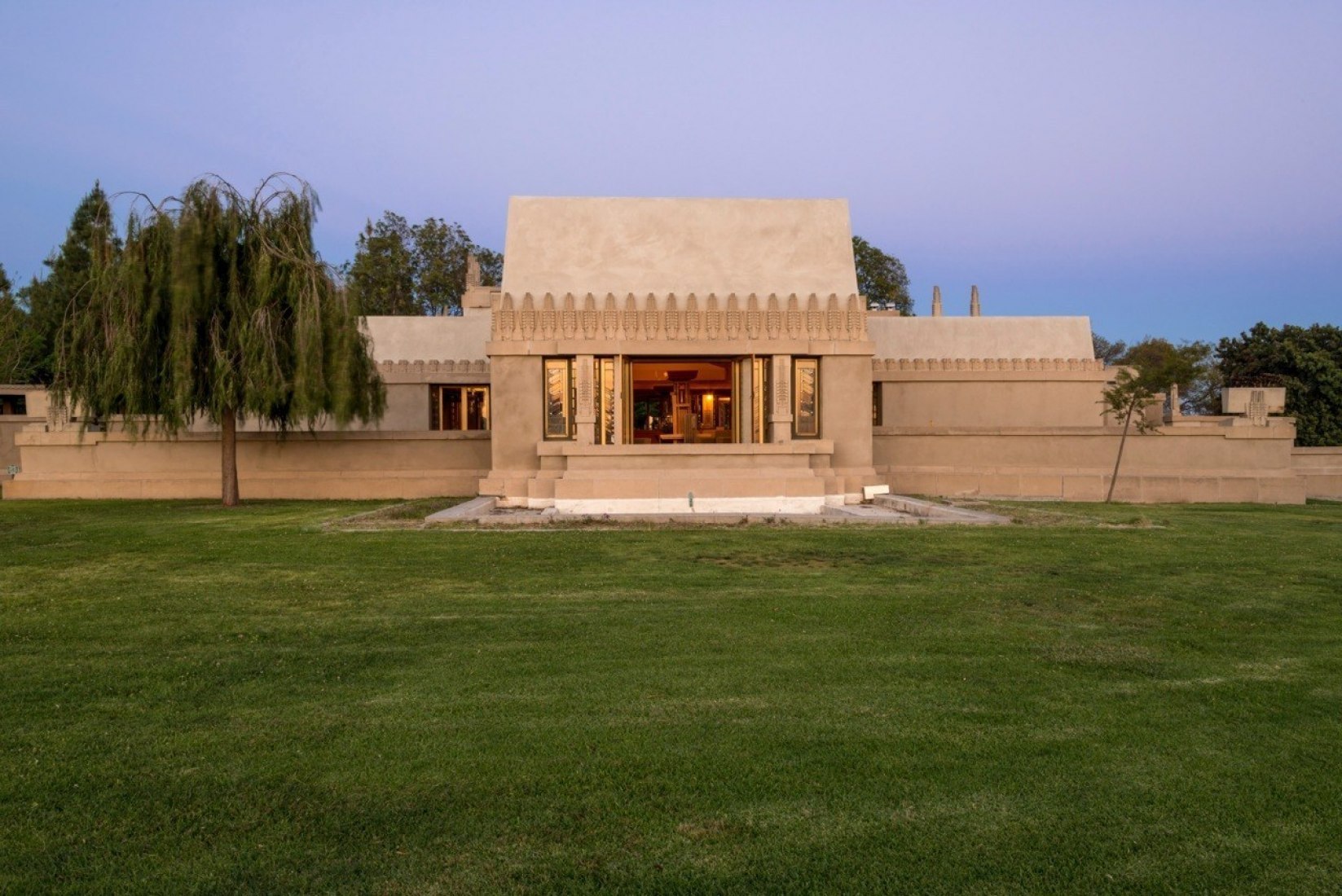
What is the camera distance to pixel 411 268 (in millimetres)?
67562

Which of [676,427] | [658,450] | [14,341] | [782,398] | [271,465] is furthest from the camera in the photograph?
[14,341]

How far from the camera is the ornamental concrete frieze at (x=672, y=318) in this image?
23062 millimetres

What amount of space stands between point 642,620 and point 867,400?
16.2 m

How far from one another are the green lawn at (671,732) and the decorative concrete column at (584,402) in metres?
11.6

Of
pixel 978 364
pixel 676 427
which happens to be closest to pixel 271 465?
pixel 676 427

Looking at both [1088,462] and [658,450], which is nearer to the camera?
[658,450]

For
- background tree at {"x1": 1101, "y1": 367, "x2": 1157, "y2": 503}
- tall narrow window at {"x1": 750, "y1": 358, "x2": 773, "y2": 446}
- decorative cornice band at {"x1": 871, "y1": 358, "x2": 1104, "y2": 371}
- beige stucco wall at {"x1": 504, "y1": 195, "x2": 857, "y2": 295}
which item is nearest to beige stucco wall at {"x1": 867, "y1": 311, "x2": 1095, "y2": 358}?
decorative cornice band at {"x1": 871, "y1": 358, "x2": 1104, "y2": 371}

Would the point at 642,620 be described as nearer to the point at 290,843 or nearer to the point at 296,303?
the point at 290,843

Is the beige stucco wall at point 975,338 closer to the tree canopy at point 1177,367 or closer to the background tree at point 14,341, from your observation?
the tree canopy at point 1177,367

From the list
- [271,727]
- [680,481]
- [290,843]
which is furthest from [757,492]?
[290,843]

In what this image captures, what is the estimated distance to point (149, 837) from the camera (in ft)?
14.1

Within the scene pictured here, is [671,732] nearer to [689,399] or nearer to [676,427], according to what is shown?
[676,427]

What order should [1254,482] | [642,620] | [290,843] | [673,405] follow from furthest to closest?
1. [673,405]
2. [1254,482]
3. [642,620]
4. [290,843]

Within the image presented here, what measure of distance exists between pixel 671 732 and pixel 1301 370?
6314 cm
